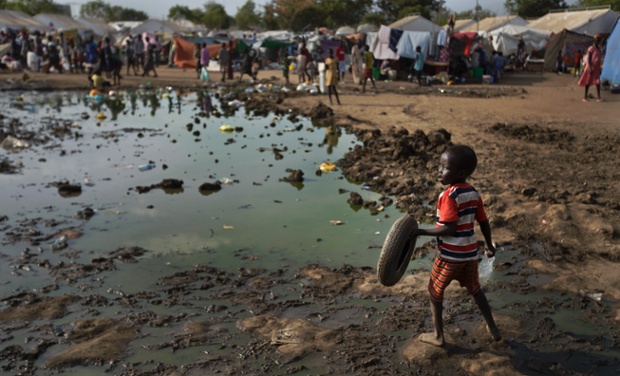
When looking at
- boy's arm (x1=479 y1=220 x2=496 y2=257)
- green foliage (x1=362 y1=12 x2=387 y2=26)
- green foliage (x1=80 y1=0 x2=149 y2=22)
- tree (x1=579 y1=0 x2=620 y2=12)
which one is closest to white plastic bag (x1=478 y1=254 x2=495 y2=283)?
boy's arm (x1=479 y1=220 x2=496 y2=257)

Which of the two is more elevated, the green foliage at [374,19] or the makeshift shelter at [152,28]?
the green foliage at [374,19]

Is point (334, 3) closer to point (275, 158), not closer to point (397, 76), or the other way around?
point (397, 76)

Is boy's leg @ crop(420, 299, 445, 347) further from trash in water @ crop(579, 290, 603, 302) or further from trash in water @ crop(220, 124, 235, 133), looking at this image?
trash in water @ crop(220, 124, 235, 133)

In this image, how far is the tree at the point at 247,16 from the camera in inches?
2685

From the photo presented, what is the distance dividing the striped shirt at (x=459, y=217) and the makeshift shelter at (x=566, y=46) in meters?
24.2

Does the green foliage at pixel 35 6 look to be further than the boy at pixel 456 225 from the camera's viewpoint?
Yes

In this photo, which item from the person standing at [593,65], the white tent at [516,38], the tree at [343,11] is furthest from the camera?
the tree at [343,11]

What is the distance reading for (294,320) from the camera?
4.02m

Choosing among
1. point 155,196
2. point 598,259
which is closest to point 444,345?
point 598,259

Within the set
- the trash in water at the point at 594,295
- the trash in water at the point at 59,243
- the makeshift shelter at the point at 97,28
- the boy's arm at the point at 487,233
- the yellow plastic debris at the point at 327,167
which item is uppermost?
the makeshift shelter at the point at 97,28

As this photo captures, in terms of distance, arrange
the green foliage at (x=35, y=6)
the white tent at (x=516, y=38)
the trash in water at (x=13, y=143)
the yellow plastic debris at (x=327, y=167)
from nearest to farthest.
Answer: the yellow plastic debris at (x=327, y=167) < the trash in water at (x=13, y=143) < the white tent at (x=516, y=38) < the green foliage at (x=35, y=6)

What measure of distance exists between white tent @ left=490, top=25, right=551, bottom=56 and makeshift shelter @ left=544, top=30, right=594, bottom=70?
1.72 m

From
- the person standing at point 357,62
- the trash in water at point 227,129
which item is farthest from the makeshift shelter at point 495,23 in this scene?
the trash in water at point 227,129

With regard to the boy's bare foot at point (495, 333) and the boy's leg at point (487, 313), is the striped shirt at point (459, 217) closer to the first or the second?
the boy's leg at point (487, 313)
